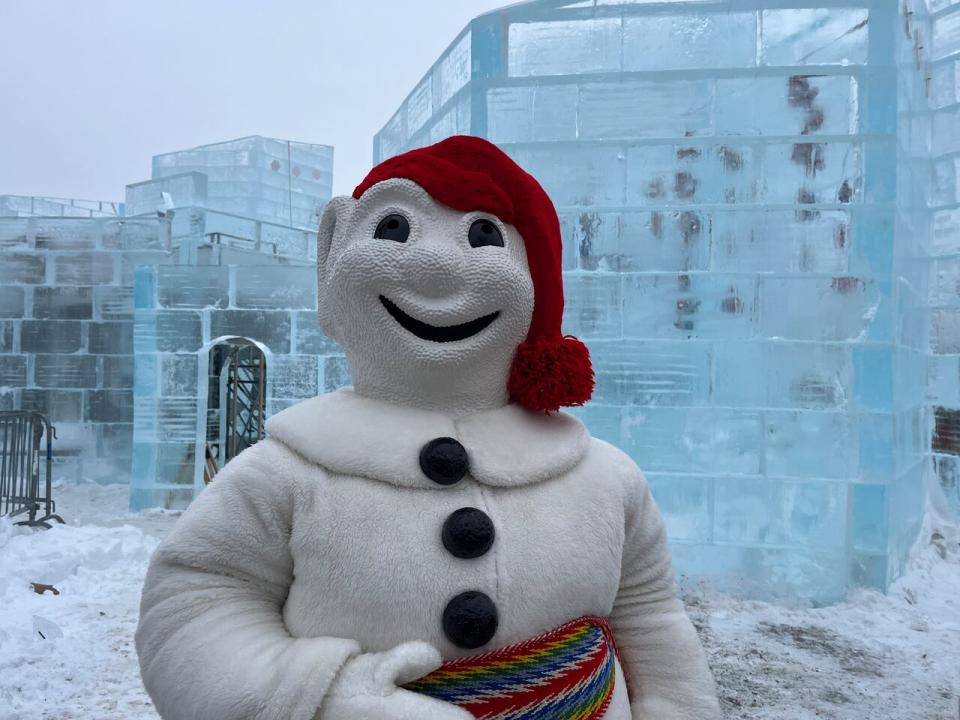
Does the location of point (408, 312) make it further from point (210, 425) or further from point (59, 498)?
point (210, 425)

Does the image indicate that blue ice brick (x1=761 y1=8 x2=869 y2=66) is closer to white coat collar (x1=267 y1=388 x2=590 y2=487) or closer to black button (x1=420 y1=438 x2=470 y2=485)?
white coat collar (x1=267 y1=388 x2=590 y2=487)

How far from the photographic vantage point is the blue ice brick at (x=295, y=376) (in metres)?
6.04

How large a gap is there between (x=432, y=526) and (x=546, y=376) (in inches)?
12.6

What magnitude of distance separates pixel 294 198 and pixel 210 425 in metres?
4.21

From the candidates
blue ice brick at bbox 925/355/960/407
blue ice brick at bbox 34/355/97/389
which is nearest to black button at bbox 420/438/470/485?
blue ice brick at bbox 925/355/960/407

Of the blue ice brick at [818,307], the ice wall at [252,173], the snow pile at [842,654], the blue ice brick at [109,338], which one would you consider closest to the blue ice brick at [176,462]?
the blue ice brick at [109,338]

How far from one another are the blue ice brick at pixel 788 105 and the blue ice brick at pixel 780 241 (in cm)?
45

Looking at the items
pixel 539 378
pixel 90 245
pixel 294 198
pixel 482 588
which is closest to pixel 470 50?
pixel 539 378

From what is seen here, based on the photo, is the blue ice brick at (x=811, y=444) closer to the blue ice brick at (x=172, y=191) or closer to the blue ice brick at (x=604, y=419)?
the blue ice brick at (x=604, y=419)

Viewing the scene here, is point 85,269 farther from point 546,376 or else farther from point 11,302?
point 546,376

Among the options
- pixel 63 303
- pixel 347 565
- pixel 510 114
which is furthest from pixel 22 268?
pixel 347 565

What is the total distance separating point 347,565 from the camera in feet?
3.76

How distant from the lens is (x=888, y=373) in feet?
13.4

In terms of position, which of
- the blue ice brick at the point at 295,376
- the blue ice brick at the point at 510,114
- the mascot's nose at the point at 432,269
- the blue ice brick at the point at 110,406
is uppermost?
the blue ice brick at the point at 510,114
